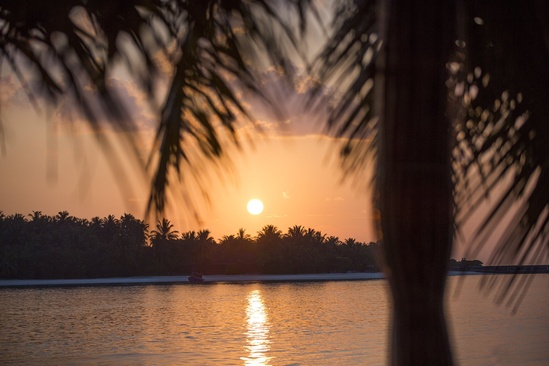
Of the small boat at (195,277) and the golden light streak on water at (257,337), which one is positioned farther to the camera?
the small boat at (195,277)

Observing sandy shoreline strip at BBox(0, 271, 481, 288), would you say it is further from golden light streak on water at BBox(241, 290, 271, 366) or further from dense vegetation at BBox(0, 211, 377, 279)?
golden light streak on water at BBox(241, 290, 271, 366)

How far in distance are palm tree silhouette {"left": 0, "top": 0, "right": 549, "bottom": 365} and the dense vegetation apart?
5598 cm

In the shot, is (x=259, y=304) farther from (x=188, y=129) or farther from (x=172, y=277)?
(x=188, y=129)

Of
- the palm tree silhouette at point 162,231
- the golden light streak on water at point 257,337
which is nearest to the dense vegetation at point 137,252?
the golden light streak on water at point 257,337

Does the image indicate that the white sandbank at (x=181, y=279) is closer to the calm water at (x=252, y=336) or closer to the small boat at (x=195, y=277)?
the small boat at (x=195, y=277)

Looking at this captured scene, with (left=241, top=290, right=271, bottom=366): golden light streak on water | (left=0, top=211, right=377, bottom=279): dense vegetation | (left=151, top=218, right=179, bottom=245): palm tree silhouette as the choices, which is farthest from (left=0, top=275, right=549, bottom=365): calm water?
(left=151, top=218, right=179, bottom=245): palm tree silhouette

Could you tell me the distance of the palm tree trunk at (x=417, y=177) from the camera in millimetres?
2082

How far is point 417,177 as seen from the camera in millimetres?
2119

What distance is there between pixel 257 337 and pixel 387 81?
1246 inches

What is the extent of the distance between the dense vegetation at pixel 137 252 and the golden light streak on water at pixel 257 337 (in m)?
14.3

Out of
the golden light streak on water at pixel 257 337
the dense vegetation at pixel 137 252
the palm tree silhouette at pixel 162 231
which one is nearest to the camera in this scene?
the palm tree silhouette at pixel 162 231

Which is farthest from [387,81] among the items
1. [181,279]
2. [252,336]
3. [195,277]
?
[181,279]

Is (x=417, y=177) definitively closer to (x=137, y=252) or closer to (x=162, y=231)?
(x=162, y=231)

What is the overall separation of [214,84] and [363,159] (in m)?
1.17
